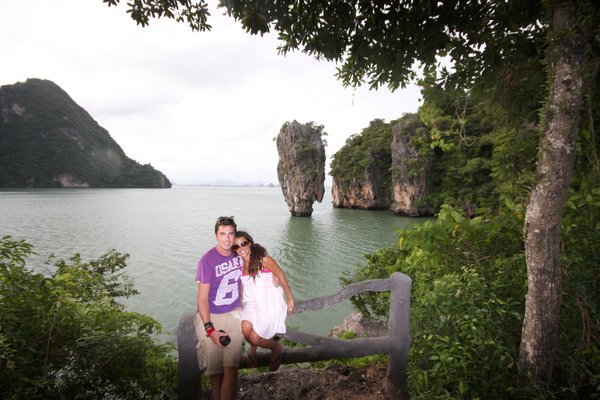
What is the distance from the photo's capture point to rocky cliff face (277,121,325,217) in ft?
143

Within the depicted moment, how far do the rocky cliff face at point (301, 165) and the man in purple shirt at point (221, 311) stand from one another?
41003 mm

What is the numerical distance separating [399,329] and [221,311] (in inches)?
65.0

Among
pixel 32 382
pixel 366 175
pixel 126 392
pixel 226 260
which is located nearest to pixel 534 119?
pixel 226 260

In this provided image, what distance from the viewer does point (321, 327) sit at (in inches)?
428

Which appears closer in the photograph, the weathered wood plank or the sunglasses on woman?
the weathered wood plank

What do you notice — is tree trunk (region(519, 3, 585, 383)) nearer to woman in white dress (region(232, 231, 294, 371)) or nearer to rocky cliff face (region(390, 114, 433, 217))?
woman in white dress (region(232, 231, 294, 371))

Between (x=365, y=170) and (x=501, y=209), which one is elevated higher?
(x=365, y=170)

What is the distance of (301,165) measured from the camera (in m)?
43.8

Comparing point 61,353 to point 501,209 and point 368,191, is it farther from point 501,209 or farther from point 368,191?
point 368,191

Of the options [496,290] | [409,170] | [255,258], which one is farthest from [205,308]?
[409,170]

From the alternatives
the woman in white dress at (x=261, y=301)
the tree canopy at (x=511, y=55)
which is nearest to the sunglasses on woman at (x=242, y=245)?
the woman in white dress at (x=261, y=301)

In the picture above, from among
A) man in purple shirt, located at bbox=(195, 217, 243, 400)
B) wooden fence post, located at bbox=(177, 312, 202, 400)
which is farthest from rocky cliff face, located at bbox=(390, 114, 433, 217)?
wooden fence post, located at bbox=(177, 312, 202, 400)

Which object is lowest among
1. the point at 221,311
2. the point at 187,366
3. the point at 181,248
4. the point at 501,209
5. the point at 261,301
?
the point at 181,248

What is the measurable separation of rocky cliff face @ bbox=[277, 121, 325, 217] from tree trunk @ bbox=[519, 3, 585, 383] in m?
41.1
